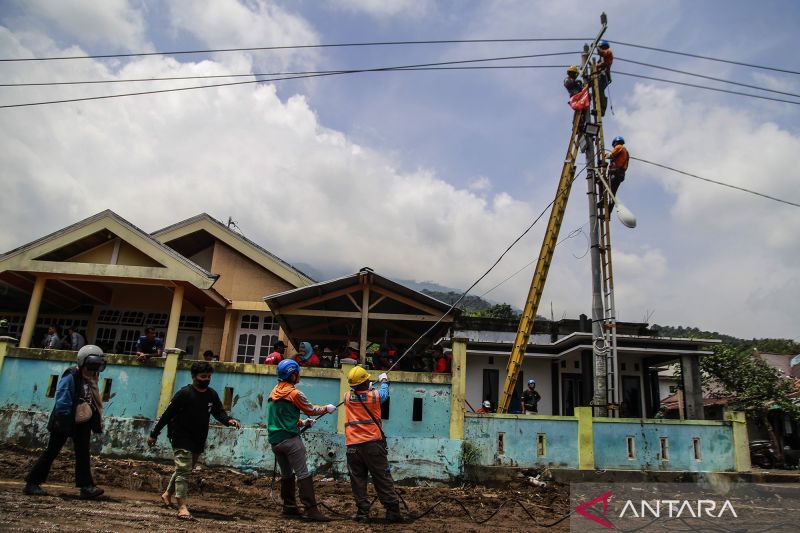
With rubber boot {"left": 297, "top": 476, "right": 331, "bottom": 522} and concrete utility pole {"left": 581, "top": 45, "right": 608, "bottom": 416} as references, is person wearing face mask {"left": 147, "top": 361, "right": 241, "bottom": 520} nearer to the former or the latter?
rubber boot {"left": 297, "top": 476, "right": 331, "bottom": 522}

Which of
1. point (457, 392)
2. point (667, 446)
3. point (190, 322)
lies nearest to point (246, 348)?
point (190, 322)

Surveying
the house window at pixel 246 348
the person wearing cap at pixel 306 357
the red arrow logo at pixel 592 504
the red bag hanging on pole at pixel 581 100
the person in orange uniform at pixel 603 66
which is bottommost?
the red arrow logo at pixel 592 504

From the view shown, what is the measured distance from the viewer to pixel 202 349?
16.0 meters

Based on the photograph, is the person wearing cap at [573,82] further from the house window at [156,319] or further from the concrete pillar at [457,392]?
the house window at [156,319]

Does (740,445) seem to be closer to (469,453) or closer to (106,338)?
(469,453)

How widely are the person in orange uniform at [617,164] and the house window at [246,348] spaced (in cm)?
1060

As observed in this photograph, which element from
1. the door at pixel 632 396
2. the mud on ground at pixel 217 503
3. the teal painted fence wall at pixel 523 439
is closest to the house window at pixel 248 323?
the mud on ground at pixel 217 503

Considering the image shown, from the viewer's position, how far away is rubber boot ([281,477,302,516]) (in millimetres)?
6293

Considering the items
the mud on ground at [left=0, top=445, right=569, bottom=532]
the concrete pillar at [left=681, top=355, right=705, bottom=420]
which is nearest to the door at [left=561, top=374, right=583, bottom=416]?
the concrete pillar at [left=681, top=355, right=705, bottom=420]

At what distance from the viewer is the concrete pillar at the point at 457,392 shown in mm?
9781

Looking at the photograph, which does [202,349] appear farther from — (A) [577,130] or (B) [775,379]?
(B) [775,379]

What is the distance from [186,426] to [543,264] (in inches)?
346

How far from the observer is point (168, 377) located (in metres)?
10.0

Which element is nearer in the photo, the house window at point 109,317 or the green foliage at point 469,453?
the green foliage at point 469,453
